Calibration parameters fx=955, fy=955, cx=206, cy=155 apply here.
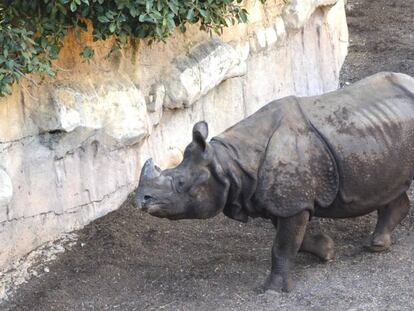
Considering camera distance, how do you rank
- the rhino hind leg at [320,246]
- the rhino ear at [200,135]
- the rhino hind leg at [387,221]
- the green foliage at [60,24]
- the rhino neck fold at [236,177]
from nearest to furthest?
the rhino ear at [200,135]
the rhino neck fold at [236,177]
the green foliage at [60,24]
the rhino hind leg at [320,246]
the rhino hind leg at [387,221]

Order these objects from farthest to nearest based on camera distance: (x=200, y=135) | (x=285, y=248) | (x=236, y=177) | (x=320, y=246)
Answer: (x=320, y=246), (x=285, y=248), (x=236, y=177), (x=200, y=135)

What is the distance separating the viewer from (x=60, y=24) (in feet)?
19.3

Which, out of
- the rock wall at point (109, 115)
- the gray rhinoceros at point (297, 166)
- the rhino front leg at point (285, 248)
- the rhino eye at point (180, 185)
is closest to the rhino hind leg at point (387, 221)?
the gray rhinoceros at point (297, 166)

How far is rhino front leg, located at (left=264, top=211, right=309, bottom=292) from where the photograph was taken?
527 cm

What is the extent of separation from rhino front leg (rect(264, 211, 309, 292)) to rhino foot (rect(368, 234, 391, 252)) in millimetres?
676

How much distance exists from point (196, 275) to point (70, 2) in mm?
1801

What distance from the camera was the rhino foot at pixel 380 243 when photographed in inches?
229

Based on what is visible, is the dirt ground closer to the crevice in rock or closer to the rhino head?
the crevice in rock

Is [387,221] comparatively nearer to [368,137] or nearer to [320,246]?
[320,246]

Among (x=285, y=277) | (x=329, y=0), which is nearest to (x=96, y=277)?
(x=285, y=277)

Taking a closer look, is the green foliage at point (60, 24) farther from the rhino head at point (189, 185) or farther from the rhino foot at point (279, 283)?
the rhino foot at point (279, 283)

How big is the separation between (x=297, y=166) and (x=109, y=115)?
1649 mm

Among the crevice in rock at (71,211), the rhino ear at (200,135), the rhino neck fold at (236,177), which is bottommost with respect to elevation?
the crevice in rock at (71,211)

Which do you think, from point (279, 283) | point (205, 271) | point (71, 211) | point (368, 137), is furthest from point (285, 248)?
point (71, 211)
